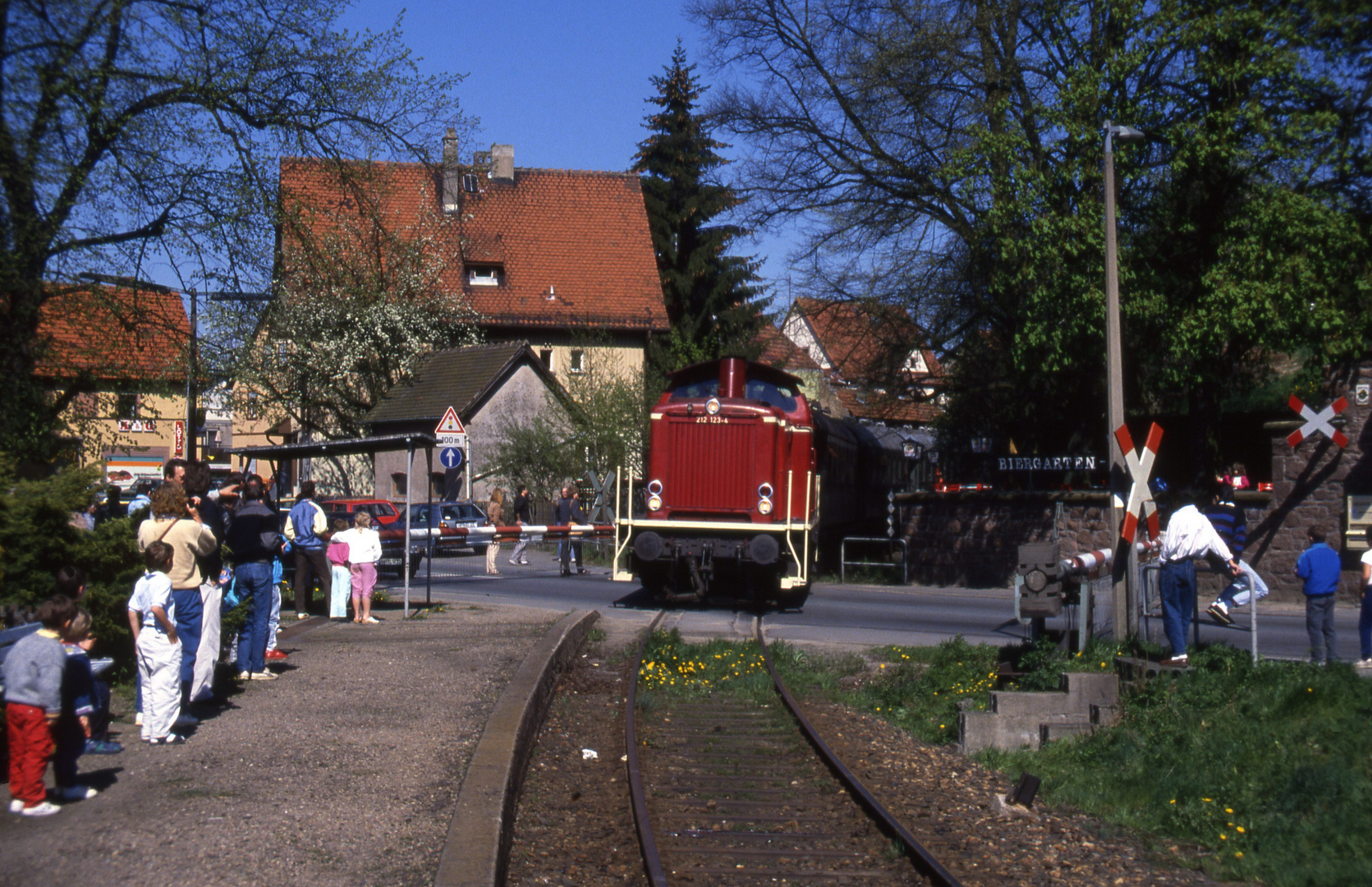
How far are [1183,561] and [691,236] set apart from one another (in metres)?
38.6

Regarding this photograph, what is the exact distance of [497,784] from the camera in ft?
23.3

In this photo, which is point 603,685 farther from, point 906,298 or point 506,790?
point 906,298

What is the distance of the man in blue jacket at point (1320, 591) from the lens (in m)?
12.1

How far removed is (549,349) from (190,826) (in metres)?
40.5

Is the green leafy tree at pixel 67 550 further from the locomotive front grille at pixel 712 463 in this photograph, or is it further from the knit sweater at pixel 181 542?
the locomotive front grille at pixel 712 463

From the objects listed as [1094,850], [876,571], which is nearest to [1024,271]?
[876,571]

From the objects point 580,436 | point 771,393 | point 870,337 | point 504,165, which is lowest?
→ point 771,393

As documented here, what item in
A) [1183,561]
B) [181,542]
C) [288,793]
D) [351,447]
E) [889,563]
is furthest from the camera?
[889,563]

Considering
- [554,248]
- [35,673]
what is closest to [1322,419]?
[35,673]

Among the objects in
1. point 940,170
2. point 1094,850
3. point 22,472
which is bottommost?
point 1094,850

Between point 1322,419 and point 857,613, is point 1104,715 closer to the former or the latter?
point 857,613

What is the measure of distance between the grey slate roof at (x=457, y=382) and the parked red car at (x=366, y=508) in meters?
8.20

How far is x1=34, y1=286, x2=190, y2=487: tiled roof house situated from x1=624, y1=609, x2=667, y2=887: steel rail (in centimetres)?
746

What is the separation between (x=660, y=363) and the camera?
149 feet
